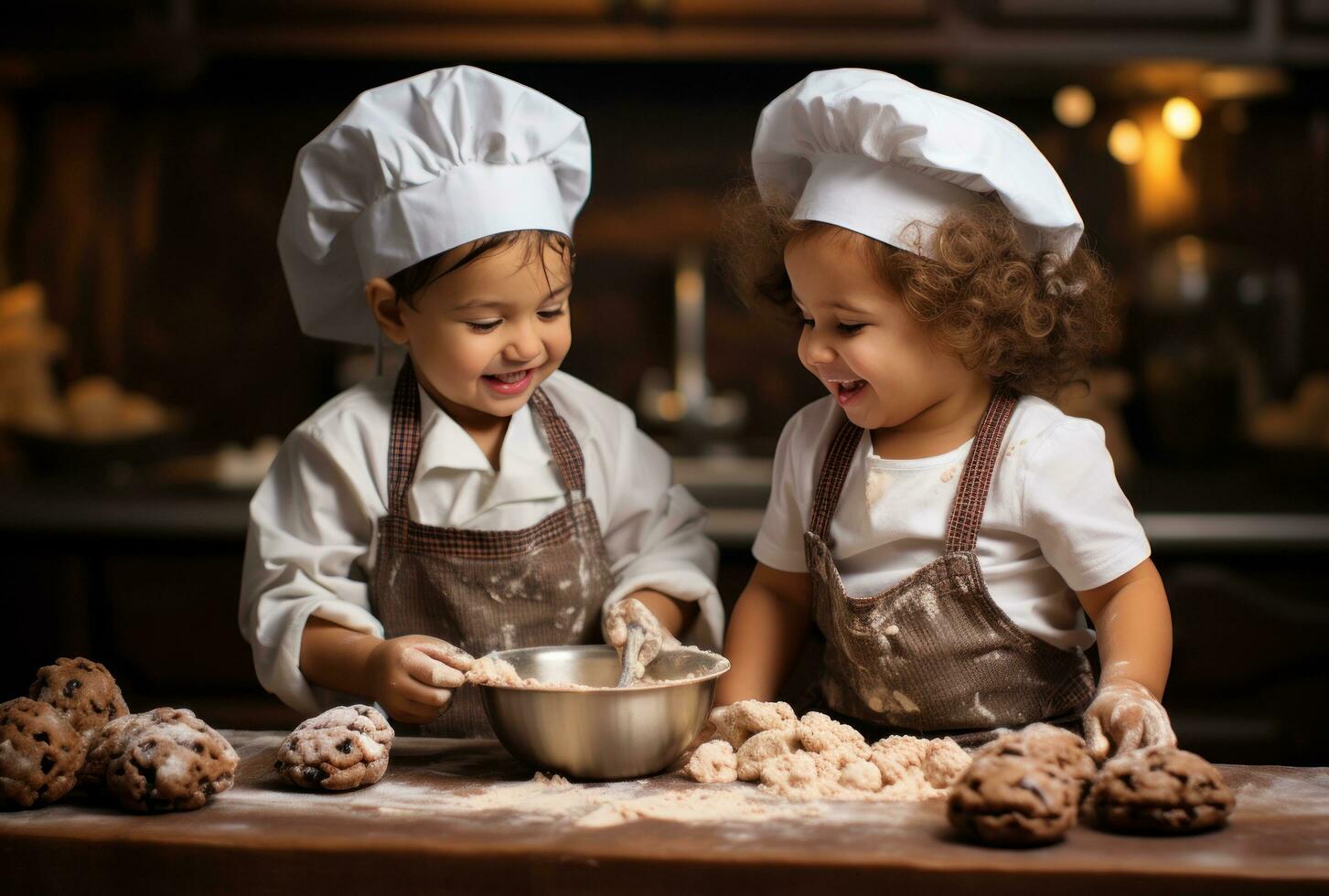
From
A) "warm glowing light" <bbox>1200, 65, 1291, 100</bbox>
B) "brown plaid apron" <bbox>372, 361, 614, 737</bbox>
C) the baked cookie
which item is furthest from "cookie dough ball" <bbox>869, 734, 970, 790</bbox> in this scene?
"warm glowing light" <bbox>1200, 65, 1291, 100</bbox>

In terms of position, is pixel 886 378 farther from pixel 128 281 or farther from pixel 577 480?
pixel 128 281

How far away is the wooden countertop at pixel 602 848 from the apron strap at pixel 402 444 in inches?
12.8

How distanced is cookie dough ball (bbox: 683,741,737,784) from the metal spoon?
0.09 meters

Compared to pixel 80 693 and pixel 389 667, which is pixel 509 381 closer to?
pixel 389 667

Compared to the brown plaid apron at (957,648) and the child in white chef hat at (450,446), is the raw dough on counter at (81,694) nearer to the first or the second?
the child in white chef hat at (450,446)

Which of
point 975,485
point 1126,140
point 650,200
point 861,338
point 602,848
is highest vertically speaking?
point 1126,140

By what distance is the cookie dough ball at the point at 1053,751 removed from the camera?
789 millimetres

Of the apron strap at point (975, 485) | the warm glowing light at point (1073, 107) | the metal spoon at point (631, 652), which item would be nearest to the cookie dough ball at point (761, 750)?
the metal spoon at point (631, 652)

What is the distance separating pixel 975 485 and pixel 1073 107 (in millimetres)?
1628

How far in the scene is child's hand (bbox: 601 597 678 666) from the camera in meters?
1.01

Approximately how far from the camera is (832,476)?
43.6 inches

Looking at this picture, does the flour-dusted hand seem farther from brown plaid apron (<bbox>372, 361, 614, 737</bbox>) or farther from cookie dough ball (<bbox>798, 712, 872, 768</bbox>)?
brown plaid apron (<bbox>372, 361, 614, 737</bbox>)

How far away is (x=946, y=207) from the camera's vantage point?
1.00 meters

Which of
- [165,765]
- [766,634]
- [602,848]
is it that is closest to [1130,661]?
[766,634]
